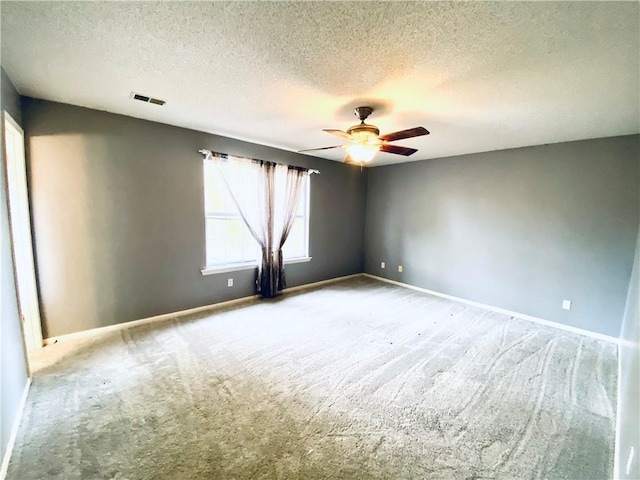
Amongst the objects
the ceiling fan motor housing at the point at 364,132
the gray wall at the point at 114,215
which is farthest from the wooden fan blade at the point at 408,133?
the gray wall at the point at 114,215

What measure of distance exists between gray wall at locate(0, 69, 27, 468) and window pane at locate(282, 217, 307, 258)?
10.5 ft

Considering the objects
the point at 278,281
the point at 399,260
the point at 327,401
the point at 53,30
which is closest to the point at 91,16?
the point at 53,30

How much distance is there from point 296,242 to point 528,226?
11.6ft

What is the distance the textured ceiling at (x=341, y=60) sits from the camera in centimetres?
133

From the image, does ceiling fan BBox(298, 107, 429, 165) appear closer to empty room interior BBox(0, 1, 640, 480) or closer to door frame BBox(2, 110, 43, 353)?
empty room interior BBox(0, 1, 640, 480)

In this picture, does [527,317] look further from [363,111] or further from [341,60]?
[341,60]

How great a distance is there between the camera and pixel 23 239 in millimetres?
2488

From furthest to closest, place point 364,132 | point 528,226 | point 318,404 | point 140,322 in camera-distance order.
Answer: point 528,226
point 140,322
point 364,132
point 318,404

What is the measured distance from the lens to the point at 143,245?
3184 millimetres

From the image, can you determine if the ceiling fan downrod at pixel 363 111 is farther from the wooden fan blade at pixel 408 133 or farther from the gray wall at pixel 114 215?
the gray wall at pixel 114 215

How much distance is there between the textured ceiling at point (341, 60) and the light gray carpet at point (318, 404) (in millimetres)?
2401

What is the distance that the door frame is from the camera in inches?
93.0

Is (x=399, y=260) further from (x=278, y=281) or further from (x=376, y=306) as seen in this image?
(x=278, y=281)

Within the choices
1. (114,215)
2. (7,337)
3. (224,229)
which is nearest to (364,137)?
(224,229)
